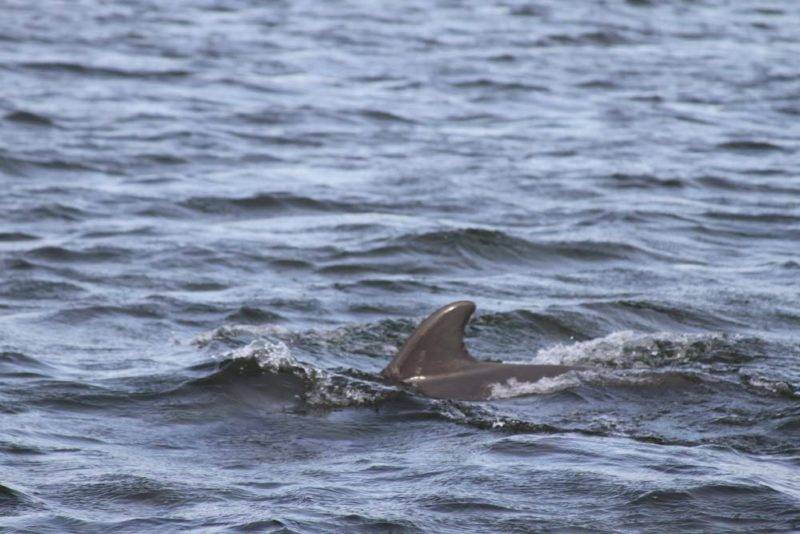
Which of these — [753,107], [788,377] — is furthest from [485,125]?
[788,377]

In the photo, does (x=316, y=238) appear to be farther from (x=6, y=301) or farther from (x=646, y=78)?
Answer: (x=646, y=78)

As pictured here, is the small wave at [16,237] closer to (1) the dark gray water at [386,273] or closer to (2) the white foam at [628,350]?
(1) the dark gray water at [386,273]

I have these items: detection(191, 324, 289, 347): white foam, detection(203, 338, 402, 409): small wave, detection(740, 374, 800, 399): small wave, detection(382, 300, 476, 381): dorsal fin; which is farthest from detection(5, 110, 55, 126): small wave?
detection(740, 374, 800, 399): small wave

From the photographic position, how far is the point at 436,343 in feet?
34.5

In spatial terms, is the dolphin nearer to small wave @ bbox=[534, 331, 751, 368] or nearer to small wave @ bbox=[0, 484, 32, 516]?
small wave @ bbox=[534, 331, 751, 368]

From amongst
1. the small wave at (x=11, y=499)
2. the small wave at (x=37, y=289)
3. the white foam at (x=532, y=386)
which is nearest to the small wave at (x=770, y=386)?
the white foam at (x=532, y=386)

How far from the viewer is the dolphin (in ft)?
34.4

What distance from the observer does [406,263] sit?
15.4 m

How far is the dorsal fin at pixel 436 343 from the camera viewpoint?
1051cm

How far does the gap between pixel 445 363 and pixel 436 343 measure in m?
0.15

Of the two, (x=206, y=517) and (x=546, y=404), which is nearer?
(x=206, y=517)

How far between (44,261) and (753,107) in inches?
511

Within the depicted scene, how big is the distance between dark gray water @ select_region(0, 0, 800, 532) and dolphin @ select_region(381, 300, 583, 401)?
226mm

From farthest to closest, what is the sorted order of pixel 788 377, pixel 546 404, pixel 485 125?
1. pixel 485 125
2. pixel 788 377
3. pixel 546 404
